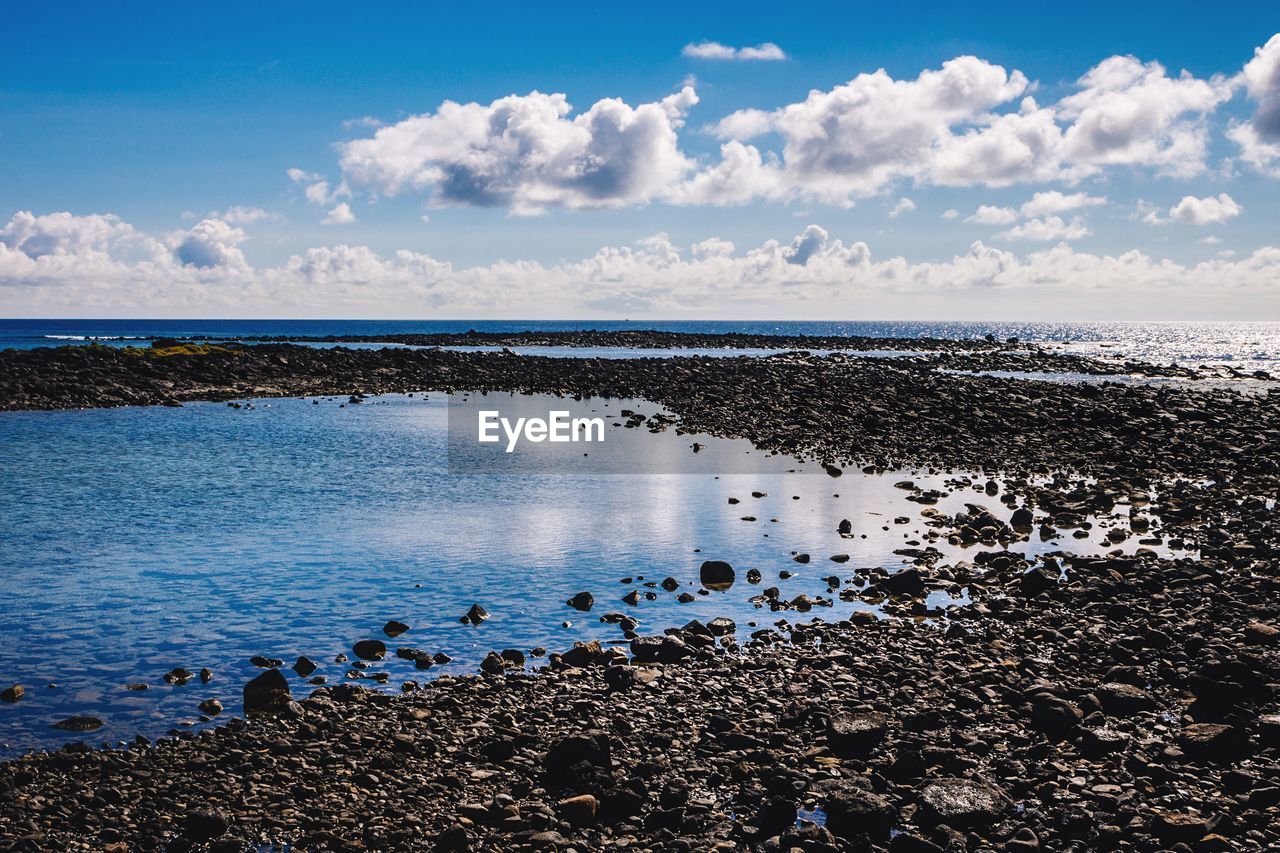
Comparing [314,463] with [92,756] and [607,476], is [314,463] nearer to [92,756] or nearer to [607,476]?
[607,476]

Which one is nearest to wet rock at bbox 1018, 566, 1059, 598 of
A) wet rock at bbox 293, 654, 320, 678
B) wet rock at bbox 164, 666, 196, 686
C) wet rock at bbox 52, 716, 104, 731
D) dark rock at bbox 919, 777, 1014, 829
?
dark rock at bbox 919, 777, 1014, 829

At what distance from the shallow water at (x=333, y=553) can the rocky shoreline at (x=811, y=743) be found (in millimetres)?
1531

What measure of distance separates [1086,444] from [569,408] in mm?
31012

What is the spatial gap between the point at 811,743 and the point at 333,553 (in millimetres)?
14286

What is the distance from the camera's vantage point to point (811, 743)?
11398mm

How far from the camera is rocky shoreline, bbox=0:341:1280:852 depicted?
947 centimetres

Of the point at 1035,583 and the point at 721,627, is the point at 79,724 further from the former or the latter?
the point at 1035,583

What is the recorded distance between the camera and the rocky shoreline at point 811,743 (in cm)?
947

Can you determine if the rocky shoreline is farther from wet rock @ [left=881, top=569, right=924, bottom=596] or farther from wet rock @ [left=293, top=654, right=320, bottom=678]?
wet rock @ [left=293, top=654, right=320, bottom=678]

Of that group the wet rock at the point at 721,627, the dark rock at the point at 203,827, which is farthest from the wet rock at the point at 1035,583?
the dark rock at the point at 203,827

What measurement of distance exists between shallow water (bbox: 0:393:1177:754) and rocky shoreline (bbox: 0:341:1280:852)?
5.02 ft

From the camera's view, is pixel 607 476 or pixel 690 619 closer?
pixel 690 619

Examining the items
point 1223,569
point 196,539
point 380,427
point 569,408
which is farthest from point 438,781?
point 569,408

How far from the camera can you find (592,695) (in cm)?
1301
